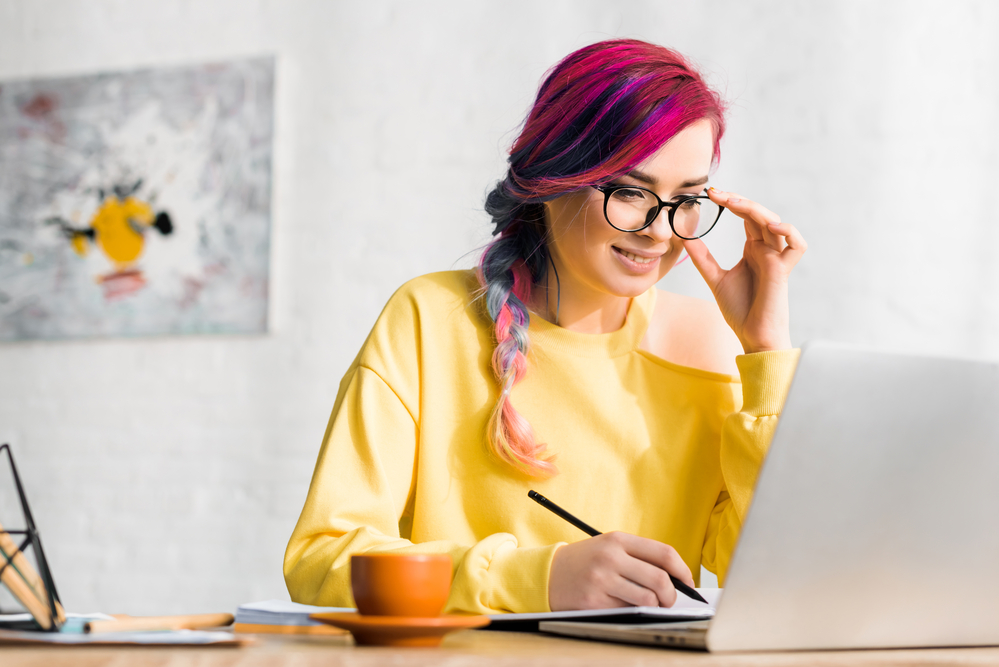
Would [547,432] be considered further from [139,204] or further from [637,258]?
[139,204]

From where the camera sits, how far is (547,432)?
51.2 inches

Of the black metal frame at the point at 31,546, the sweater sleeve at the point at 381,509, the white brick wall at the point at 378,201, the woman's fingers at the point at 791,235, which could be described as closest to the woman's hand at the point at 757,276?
the woman's fingers at the point at 791,235

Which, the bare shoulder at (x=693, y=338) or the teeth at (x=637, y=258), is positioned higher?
the teeth at (x=637, y=258)

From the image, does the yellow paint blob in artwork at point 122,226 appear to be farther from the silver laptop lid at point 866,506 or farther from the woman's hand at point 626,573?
the silver laptop lid at point 866,506

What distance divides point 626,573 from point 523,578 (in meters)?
0.12

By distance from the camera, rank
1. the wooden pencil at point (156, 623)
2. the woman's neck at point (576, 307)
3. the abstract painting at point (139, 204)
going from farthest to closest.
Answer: the abstract painting at point (139, 204) < the woman's neck at point (576, 307) < the wooden pencil at point (156, 623)

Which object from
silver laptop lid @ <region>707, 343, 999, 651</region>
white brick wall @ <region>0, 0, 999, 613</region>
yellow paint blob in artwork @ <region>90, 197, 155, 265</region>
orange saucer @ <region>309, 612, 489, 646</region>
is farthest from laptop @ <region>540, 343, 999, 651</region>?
yellow paint blob in artwork @ <region>90, 197, 155, 265</region>

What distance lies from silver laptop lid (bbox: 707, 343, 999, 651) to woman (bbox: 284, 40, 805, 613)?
546mm

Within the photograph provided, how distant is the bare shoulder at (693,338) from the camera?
54.5 inches

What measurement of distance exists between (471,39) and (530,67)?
0.68 feet

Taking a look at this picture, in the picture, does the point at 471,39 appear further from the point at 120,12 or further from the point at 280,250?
the point at 120,12

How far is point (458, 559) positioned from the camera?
91cm

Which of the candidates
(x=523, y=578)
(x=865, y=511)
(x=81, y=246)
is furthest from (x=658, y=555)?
(x=81, y=246)

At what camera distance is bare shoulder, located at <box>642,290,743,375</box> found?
1385 millimetres
